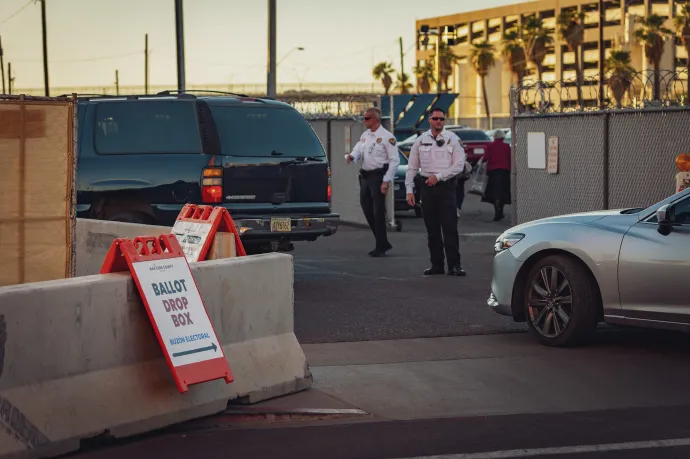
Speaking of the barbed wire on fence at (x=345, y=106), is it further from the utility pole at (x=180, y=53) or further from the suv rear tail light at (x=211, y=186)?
the suv rear tail light at (x=211, y=186)

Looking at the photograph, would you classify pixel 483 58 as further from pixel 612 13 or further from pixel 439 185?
pixel 439 185

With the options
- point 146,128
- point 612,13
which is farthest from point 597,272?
point 612,13

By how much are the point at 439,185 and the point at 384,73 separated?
116m

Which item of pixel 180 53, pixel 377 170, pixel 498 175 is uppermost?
pixel 180 53

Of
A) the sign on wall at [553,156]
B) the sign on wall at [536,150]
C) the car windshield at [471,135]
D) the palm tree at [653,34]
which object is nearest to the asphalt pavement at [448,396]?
the sign on wall at [553,156]

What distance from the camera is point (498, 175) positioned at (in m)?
24.7

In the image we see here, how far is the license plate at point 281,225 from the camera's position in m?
13.6

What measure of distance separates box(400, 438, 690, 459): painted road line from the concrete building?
3836 inches

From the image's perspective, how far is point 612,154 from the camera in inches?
625

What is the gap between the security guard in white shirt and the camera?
1691 centimetres

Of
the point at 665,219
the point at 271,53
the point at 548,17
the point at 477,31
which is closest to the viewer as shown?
the point at 665,219

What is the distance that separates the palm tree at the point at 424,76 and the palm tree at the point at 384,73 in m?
3.56

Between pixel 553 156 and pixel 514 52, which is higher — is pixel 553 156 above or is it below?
below

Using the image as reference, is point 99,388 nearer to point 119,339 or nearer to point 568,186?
point 119,339
